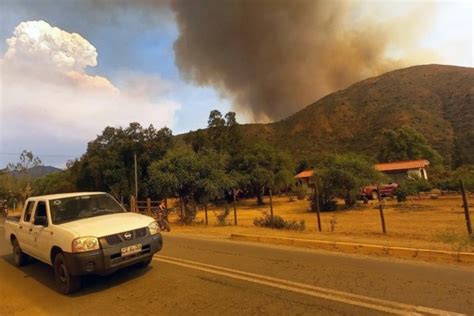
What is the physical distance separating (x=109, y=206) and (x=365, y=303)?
561 centimetres

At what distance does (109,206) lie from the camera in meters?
8.00

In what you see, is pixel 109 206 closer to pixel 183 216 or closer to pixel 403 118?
pixel 183 216

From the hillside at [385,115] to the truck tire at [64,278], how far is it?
204 feet

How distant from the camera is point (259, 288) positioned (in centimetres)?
592

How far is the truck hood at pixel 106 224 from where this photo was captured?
621cm

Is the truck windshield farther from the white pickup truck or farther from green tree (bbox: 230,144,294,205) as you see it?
green tree (bbox: 230,144,294,205)

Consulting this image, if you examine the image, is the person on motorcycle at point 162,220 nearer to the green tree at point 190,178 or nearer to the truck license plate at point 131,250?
the green tree at point 190,178

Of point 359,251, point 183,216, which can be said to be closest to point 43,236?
point 359,251

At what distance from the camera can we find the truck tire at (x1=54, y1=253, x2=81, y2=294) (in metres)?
6.29

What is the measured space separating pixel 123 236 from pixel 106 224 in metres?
0.43

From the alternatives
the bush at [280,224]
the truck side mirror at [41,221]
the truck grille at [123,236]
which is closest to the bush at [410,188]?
the bush at [280,224]

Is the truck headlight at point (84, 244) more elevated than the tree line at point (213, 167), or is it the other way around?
the tree line at point (213, 167)

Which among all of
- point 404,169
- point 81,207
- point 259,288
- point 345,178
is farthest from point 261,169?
point 259,288

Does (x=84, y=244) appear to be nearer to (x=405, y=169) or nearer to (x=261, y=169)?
(x=261, y=169)
